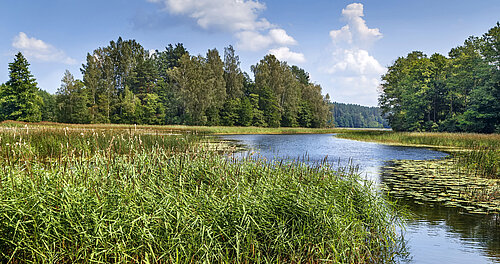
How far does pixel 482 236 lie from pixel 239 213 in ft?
16.9

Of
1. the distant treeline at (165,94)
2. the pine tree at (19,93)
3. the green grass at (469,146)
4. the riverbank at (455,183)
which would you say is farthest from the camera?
the distant treeline at (165,94)

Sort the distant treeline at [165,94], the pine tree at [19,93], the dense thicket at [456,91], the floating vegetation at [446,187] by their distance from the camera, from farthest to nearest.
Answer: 1. the distant treeline at [165,94]
2. the pine tree at [19,93]
3. the dense thicket at [456,91]
4. the floating vegetation at [446,187]

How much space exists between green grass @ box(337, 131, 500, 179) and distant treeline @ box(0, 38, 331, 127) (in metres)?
35.2

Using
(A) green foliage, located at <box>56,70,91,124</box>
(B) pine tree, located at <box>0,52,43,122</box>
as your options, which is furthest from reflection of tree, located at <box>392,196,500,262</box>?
(A) green foliage, located at <box>56,70,91,124</box>

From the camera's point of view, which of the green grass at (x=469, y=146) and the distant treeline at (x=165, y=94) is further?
the distant treeline at (x=165, y=94)

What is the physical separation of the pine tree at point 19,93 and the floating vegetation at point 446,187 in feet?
172

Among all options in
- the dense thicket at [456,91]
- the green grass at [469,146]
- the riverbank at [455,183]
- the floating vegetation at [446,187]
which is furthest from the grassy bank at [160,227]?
the dense thicket at [456,91]

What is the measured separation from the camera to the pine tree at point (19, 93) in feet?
150

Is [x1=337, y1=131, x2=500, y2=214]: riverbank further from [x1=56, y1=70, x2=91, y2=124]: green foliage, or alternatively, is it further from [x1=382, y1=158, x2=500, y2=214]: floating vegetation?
[x1=56, y1=70, x2=91, y2=124]: green foliage

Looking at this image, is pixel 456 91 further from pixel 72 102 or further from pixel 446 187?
pixel 72 102

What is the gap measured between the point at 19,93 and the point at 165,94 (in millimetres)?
26953

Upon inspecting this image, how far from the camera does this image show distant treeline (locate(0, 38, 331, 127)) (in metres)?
54.0

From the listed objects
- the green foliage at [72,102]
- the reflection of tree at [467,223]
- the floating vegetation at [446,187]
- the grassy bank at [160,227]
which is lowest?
the reflection of tree at [467,223]

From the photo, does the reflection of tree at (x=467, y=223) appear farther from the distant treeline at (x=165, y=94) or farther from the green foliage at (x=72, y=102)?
the green foliage at (x=72, y=102)
